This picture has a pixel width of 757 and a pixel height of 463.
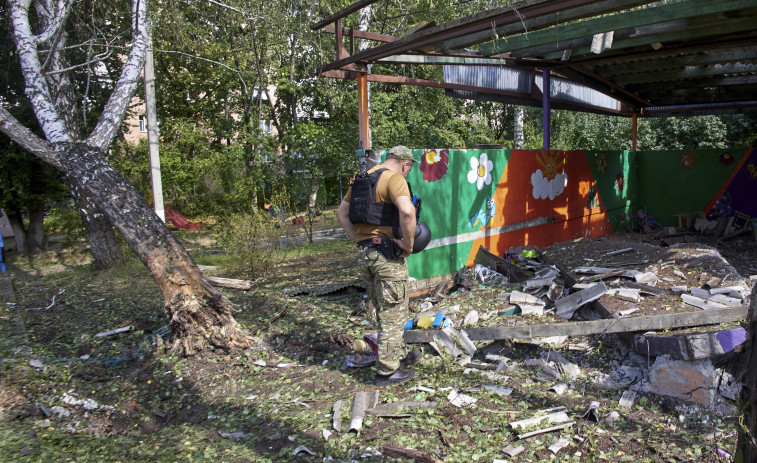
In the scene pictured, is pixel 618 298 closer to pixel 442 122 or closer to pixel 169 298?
pixel 169 298

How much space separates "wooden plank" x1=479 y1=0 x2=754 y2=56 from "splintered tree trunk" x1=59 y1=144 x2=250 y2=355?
4433 mm

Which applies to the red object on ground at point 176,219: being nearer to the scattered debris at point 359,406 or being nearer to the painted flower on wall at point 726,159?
the scattered debris at point 359,406

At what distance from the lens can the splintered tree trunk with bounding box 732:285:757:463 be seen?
2.00 m

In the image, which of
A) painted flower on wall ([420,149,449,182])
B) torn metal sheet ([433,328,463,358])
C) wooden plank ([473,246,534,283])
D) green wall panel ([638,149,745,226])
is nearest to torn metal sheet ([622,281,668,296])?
wooden plank ([473,246,534,283])

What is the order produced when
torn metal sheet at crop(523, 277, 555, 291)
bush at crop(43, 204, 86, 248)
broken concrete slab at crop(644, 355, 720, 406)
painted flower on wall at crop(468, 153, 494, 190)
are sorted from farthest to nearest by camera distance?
bush at crop(43, 204, 86, 248)
painted flower on wall at crop(468, 153, 494, 190)
torn metal sheet at crop(523, 277, 555, 291)
broken concrete slab at crop(644, 355, 720, 406)

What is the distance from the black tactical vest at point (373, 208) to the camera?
424 cm

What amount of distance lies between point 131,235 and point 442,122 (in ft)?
60.5

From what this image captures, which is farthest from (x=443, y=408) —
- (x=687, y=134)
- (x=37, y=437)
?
(x=687, y=134)

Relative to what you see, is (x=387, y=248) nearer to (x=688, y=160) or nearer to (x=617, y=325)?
(x=617, y=325)

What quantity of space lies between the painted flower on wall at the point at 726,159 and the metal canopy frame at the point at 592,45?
1.59 meters

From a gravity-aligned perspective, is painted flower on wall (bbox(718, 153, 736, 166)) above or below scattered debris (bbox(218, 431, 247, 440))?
above

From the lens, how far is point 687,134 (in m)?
21.5

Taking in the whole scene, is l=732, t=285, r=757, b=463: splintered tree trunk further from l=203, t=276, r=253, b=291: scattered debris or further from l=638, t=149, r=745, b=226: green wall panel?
l=638, t=149, r=745, b=226: green wall panel

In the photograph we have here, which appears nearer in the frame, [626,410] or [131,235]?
[626,410]
